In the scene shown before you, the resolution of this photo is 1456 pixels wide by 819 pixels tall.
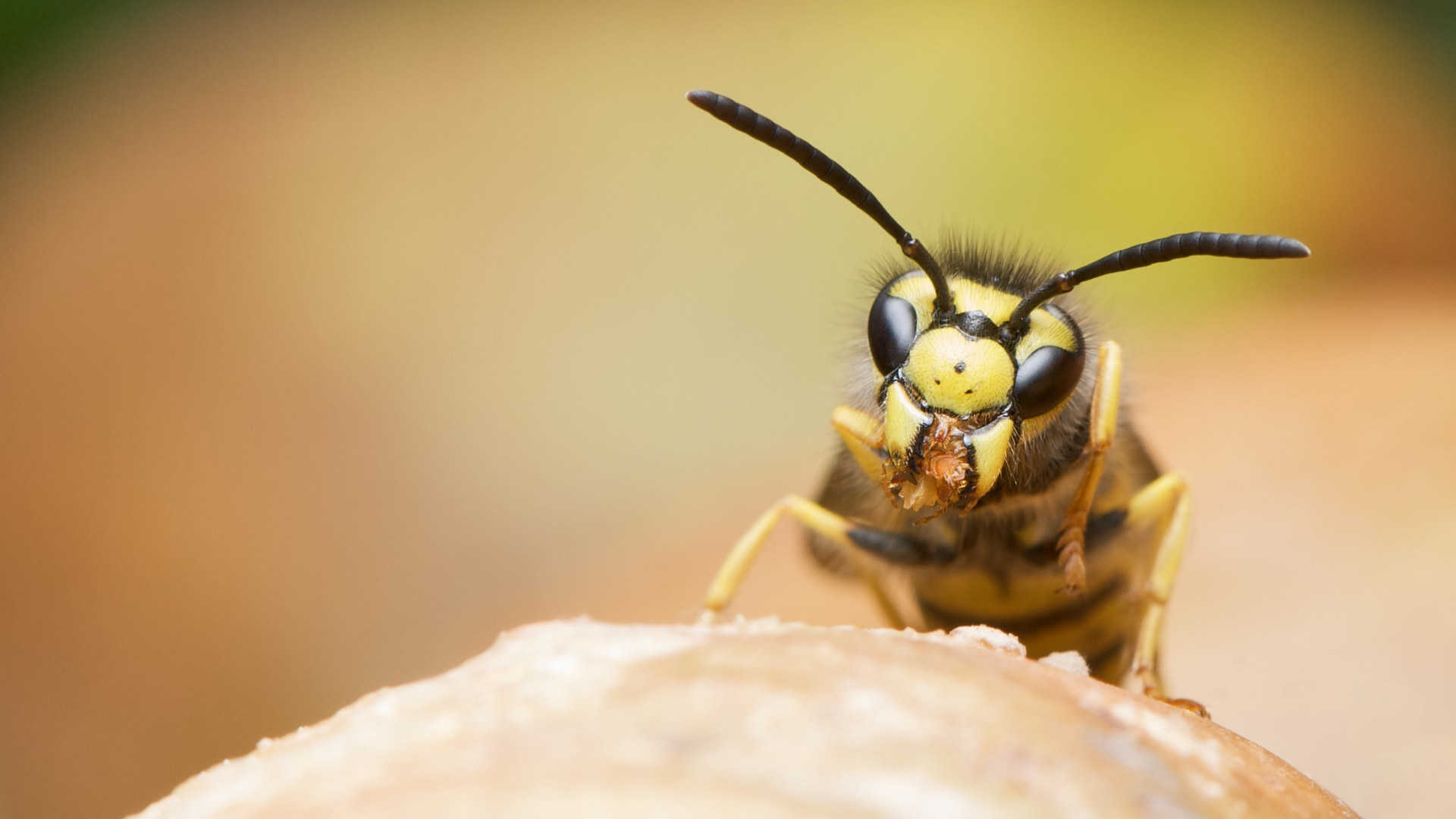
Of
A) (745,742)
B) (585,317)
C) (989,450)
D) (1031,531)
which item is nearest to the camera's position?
(745,742)

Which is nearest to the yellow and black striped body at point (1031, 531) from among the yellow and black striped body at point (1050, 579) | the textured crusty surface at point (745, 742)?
the yellow and black striped body at point (1050, 579)

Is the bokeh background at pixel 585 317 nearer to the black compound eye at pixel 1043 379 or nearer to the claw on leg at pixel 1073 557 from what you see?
the claw on leg at pixel 1073 557

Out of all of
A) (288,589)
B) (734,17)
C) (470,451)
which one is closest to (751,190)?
(734,17)

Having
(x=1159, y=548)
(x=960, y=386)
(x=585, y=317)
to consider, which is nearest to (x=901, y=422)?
(x=960, y=386)

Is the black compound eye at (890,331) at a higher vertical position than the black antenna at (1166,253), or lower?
lower

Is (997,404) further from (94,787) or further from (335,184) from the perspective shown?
(335,184)

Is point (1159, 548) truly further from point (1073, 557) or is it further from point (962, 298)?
point (962, 298)

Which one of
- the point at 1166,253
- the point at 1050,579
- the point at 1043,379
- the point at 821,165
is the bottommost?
the point at 1050,579
